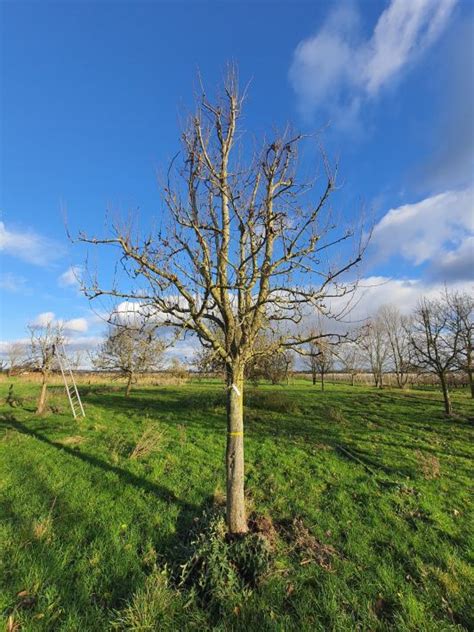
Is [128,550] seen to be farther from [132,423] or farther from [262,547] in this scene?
[132,423]

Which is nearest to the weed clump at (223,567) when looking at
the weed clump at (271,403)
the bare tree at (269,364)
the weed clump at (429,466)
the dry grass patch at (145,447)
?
the bare tree at (269,364)

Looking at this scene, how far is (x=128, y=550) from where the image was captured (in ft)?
19.3

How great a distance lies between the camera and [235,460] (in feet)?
21.2

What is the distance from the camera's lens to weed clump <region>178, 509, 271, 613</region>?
488 cm

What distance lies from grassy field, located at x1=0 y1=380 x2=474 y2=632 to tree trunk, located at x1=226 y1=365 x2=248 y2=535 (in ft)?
1.55

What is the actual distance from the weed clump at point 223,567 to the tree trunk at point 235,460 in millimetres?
347

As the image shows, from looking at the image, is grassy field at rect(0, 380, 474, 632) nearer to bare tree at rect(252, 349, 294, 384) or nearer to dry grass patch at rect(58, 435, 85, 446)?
dry grass patch at rect(58, 435, 85, 446)

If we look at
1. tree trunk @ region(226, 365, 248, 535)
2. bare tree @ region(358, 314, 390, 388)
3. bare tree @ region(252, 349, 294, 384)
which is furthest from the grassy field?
bare tree @ region(358, 314, 390, 388)

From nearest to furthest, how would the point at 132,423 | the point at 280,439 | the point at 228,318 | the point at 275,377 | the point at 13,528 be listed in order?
the point at 13,528, the point at 228,318, the point at 280,439, the point at 132,423, the point at 275,377

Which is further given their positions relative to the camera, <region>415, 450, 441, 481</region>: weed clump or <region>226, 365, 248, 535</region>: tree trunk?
<region>415, 450, 441, 481</region>: weed clump

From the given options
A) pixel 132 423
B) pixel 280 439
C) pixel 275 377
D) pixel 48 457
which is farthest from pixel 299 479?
pixel 275 377

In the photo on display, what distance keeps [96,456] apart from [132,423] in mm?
5281

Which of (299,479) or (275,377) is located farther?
(275,377)

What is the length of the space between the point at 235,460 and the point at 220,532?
4.05 feet
